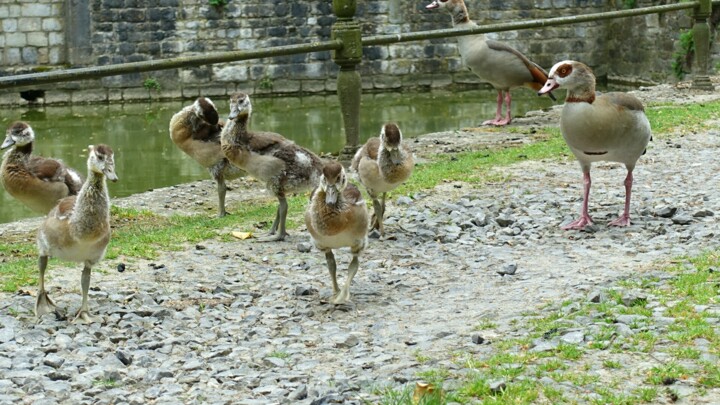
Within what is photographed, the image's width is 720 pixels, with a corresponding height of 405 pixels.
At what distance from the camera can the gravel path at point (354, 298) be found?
574 centimetres

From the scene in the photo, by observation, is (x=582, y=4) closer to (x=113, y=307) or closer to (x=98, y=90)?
(x=98, y=90)

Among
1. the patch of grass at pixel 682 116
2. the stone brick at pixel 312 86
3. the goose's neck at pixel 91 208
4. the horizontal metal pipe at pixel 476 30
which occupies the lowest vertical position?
the stone brick at pixel 312 86

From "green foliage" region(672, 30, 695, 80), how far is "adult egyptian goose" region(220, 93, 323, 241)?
16353mm

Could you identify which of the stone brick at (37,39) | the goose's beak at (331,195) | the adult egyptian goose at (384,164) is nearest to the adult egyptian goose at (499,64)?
the adult egyptian goose at (384,164)

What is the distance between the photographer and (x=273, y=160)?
9.48 m

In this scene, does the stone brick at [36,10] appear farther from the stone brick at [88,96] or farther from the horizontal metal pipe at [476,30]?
the horizontal metal pipe at [476,30]

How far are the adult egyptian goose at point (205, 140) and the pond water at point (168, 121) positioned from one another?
3025mm

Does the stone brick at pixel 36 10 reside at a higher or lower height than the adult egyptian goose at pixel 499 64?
higher

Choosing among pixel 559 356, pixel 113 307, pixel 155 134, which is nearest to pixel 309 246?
pixel 113 307

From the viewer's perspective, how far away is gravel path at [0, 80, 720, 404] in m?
5.74

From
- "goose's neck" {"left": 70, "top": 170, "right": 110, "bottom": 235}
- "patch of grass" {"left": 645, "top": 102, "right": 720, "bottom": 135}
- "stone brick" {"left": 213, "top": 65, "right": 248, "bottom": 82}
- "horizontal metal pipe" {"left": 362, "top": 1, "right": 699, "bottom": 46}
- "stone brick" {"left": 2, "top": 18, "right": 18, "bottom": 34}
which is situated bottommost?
"stone brick" {"left": 213, "top": 65, "right": 248, "bottom": 82}

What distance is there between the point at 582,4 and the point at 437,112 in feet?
21.1

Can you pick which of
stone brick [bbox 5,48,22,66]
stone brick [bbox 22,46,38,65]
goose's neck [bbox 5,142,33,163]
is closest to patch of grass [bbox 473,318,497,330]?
goose's neck [bbox 5,142,33,163]

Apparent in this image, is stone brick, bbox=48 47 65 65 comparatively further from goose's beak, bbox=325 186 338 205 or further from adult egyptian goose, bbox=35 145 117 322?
goose's beak, bbox=325 186 338 205
